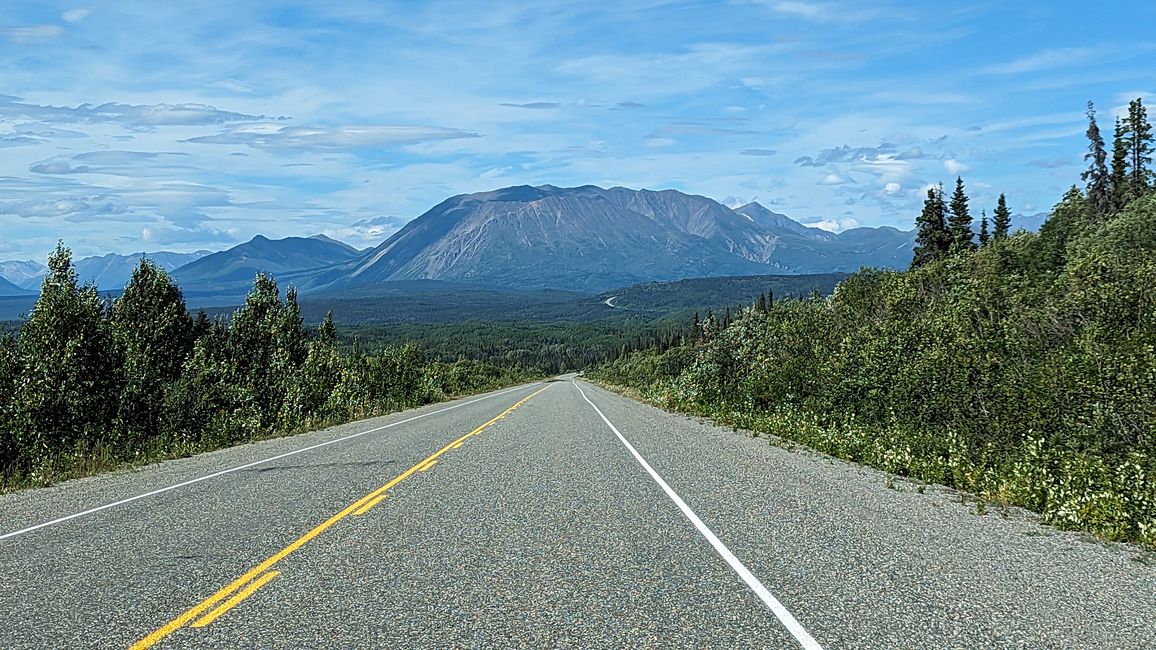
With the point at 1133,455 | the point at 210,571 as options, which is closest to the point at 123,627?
the point at 210,571

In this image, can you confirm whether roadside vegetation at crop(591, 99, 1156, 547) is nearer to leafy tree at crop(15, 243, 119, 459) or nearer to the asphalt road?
the asphalt road

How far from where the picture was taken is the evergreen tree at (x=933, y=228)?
84875mm

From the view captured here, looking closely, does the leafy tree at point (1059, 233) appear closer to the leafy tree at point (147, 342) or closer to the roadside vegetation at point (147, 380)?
the roadside vegetation at point (147, 380)

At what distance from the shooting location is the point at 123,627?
5992 millimetres

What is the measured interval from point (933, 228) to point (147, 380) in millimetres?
80316

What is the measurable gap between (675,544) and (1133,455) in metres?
5.84

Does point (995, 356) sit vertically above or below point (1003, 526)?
above

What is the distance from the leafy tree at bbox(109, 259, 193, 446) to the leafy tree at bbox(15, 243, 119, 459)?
49 centimetres

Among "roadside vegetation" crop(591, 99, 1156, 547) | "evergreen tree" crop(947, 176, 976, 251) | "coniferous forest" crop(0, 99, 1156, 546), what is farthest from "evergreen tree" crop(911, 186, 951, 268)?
"roadside vegetation" crop(591, 99, 1156, 547)

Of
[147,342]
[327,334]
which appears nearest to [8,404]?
[147,342]

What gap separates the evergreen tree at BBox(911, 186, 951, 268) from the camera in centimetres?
8488

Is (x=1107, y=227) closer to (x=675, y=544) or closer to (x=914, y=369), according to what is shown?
(x=914, y=369)

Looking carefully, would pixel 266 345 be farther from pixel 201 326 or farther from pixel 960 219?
pixel 960 219

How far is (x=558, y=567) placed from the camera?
24.7ft
